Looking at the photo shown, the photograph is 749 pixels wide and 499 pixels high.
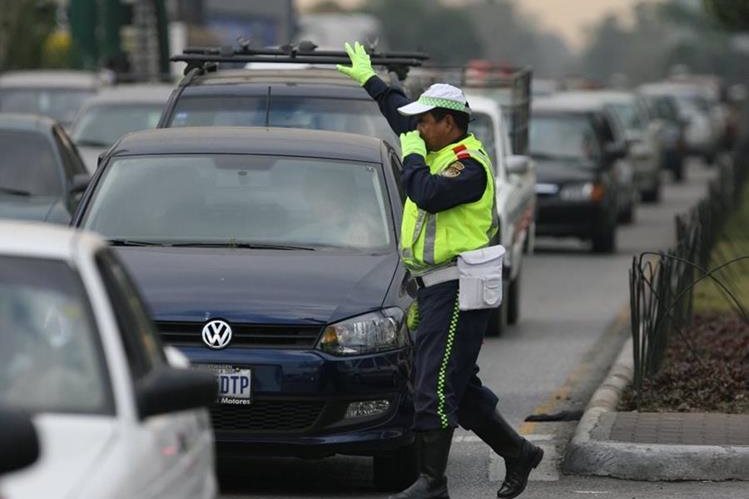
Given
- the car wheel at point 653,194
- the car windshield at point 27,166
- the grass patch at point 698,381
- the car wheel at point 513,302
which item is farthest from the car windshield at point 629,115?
the grass patch at point 698,381

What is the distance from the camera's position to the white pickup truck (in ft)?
52.2

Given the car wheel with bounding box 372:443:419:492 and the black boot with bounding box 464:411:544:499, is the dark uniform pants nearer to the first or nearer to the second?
the black boot with bounding box 464:411:544:499

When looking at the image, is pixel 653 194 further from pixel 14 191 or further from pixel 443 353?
pixel 443 353

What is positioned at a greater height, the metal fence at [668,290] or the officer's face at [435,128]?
the officer's face at [435,128]

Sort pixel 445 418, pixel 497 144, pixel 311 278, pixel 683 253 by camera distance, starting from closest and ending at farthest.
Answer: pixel 445 418 → pixel 311 278 → pixel 683 253 → pixel 497 144

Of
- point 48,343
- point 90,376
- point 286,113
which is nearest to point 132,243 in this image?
point 286,113

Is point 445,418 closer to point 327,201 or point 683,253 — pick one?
point 327,201

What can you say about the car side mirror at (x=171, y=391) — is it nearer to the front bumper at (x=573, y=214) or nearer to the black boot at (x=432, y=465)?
the black boot at (x=432, y=465)

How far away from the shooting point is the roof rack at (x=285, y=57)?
42.8 ft

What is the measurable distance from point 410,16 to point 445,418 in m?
145

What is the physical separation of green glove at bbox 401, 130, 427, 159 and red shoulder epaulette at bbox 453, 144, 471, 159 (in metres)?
0.13

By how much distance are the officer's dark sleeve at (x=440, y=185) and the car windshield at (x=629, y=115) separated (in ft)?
83.4

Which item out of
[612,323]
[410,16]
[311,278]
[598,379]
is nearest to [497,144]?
[612,323]

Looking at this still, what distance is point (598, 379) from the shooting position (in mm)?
13555
